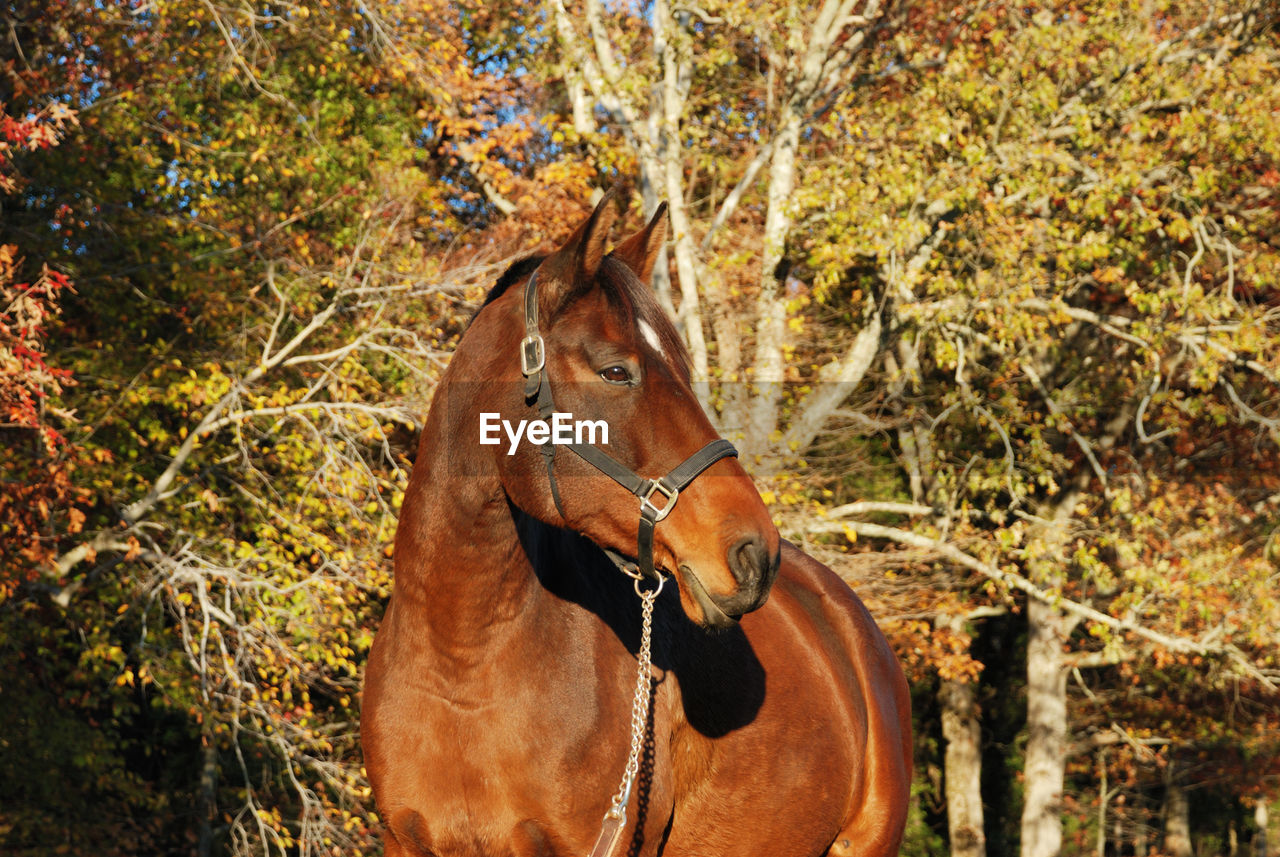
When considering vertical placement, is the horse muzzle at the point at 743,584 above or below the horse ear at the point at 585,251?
below

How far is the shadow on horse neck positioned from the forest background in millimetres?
5896

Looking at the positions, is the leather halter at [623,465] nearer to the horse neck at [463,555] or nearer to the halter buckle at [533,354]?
the halter buckle at [533,354]

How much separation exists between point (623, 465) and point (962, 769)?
17.1 m

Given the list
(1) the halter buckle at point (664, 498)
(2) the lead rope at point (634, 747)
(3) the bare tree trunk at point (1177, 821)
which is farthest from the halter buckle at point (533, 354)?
(3) the bare tree trunk at point (1177, 821)

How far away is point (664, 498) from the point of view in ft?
10.0

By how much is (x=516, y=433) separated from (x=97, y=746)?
1022 centimetres

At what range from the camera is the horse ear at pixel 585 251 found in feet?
10.0

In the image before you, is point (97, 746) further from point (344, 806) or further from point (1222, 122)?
point (1222, 122)

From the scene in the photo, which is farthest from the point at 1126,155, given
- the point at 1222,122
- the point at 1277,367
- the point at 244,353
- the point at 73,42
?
the point at 73,42

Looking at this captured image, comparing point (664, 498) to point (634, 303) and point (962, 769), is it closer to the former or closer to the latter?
point (634, 303)

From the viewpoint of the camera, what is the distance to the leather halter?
9.95ft

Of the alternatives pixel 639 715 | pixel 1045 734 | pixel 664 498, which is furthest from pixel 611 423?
pixel 1045 734

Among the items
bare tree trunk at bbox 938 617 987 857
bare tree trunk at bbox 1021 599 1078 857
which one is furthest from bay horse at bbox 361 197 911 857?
bare tree trunk at bbox 1021 599 1078 857

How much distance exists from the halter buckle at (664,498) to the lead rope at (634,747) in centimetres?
21
